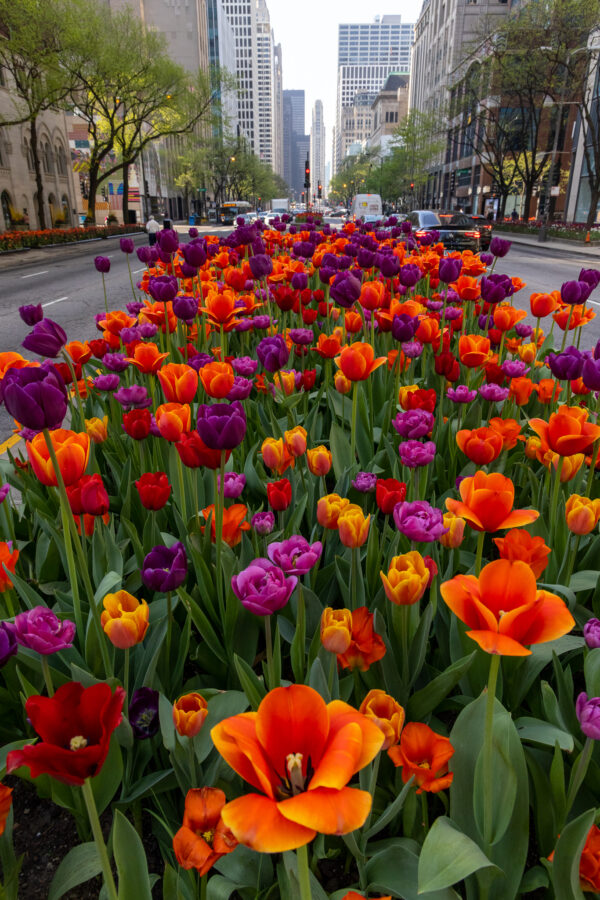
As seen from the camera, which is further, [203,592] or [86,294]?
[86,294]

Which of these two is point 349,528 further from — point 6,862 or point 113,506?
point 113,506

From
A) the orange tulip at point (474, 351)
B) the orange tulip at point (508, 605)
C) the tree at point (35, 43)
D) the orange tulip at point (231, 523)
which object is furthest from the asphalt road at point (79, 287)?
the tree at point (35, 43)

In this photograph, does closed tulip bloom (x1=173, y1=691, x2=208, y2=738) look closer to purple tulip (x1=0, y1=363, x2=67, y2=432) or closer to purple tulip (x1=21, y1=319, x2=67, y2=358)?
purple tulip (x1=0, y1=363, x2=67, y2=432)

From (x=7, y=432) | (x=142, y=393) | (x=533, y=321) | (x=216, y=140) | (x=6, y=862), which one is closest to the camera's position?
(x=6, y=862)

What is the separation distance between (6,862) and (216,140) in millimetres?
86651

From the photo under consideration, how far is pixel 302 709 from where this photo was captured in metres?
0.65

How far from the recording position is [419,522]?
1.25 metres

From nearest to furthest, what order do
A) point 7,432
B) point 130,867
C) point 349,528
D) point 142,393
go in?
1. point 130,867
2. point 349,528
3. point 142,393
4. point 7,432

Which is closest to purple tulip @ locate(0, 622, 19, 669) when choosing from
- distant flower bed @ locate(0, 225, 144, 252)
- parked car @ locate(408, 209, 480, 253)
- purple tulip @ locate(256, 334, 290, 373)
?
purple tulip @ locate(256, 334, 290, 373)

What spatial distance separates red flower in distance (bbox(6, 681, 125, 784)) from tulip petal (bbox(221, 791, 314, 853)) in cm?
18

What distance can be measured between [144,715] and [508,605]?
0.80 meters

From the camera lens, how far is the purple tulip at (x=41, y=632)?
40.2 inches

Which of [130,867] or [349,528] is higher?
[349,528]

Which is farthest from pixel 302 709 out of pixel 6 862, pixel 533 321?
pixel 533 321
